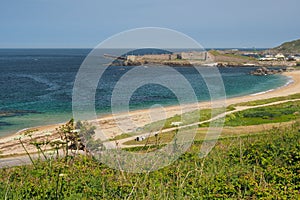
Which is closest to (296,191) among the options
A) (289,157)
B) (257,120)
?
(289,157)

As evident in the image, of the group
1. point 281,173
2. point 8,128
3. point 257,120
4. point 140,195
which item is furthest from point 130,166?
point 8,128

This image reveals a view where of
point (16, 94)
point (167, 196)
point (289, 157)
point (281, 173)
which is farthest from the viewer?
point (16, 94)

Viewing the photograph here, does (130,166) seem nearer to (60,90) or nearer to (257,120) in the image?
(257,120)

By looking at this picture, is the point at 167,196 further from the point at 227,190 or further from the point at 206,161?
the point at 206,161

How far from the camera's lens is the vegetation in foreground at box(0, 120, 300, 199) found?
4.72 m

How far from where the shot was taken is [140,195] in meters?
4.71

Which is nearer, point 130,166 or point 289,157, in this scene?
point 130,166

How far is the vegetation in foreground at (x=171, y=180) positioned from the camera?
4.72 m

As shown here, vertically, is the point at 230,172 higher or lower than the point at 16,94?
higher

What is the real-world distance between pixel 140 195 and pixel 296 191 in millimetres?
2070

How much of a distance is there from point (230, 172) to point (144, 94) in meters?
48.9

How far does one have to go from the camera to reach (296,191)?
16.4ft

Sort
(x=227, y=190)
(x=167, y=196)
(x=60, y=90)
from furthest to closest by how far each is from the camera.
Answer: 1. (x=60, y=90)
2. (x=227, y=190)
3. (x=167, y=196)

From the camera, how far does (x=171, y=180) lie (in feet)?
17.7
